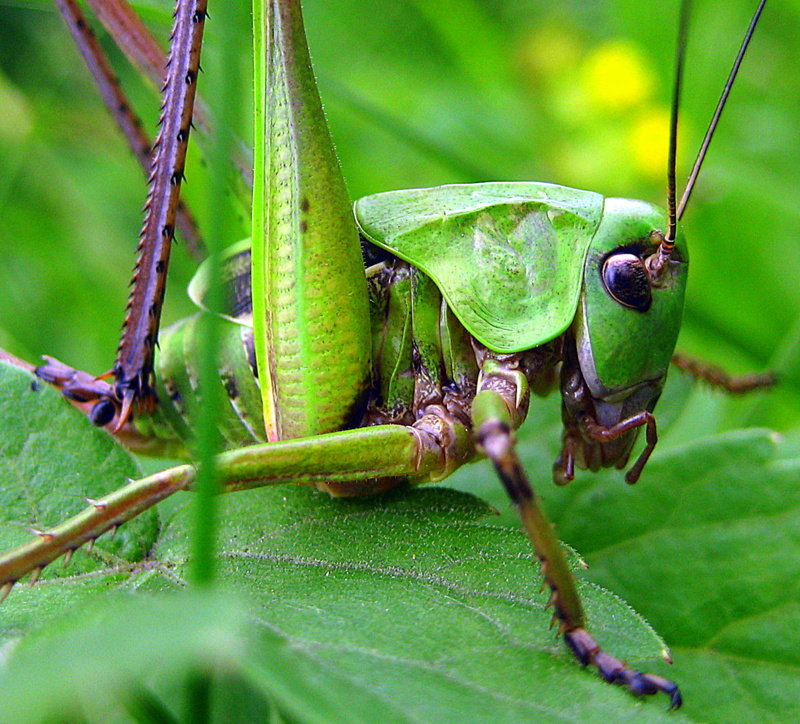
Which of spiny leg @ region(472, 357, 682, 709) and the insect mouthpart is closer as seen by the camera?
spiny leg @ region(472, 357, 682, 709)

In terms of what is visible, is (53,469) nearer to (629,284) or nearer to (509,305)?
(509,305)

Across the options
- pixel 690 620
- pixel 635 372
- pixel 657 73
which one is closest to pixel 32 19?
pixel 657 73

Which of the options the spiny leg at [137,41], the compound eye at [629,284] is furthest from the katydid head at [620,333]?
the spiny leg at [137,41]

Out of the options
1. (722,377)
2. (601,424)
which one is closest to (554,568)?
(601,424)

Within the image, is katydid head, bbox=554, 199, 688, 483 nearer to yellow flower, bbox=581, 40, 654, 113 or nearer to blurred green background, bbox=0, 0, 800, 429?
blurred green background, bbox=0, 0, 800, 429

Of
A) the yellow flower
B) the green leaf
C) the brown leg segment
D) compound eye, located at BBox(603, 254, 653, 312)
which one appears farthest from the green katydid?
the yellow flower

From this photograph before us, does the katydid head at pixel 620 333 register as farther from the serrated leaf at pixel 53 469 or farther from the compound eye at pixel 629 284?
the serrated leaf at pixel 53 469
